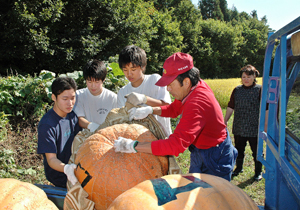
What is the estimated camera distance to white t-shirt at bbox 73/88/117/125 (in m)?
2.97

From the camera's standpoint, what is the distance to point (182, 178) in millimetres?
1454

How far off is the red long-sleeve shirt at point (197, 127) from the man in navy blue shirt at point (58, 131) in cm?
108

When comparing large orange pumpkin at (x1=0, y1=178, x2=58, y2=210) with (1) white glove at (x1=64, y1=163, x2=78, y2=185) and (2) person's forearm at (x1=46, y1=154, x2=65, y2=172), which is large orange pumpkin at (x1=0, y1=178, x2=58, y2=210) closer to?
(1) white glove at (x1=64, y1=163, x2=78, y2=185)

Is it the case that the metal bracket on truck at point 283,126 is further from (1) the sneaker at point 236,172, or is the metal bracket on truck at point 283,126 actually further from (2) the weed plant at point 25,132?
(1) the sneaker at point 236,172

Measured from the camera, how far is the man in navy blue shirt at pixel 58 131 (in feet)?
7.11

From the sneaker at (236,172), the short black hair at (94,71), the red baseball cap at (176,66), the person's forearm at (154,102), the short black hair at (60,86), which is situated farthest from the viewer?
the sneaker at (236,172)

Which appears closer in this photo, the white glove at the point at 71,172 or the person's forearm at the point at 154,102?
the white glove at the point at 71,172

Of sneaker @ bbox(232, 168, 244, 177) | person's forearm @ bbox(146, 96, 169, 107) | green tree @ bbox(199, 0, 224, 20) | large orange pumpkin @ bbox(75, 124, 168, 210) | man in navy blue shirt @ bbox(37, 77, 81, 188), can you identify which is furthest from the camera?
green tree @ bbox(199, 0, 224, 20)

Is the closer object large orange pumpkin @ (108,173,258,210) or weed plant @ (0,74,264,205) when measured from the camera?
large orange pumpkin @ (108,173,258,210)

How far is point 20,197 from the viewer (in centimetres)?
146

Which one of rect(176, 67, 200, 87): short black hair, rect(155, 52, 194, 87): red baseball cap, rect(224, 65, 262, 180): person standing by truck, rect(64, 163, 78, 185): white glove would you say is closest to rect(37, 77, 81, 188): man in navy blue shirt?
rect(64, 163, 78, 185): white glove

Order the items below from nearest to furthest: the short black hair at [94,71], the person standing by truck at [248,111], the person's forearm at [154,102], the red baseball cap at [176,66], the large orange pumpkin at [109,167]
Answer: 1. the large orange pumpkin at [109,167]
2. the red baseball cap at [176,66]
3. the person's forearm at [154,102]
4. the short black hair at [94,71]
5. the person standing by truck at [248,111]

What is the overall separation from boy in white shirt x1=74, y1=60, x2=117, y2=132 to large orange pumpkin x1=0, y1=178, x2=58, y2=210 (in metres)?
1.30

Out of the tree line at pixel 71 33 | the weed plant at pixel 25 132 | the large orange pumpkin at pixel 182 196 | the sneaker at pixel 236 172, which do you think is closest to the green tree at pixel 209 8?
the tree line at pixel 71 33
